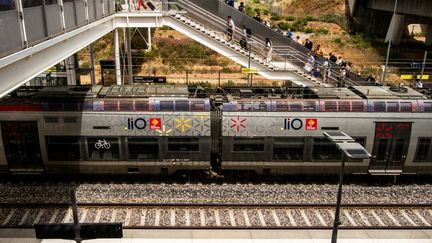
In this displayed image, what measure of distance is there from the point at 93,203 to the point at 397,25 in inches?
1640

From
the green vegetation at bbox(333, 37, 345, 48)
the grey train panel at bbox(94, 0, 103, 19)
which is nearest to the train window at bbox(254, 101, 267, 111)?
the grey train panel at bbox(94, 0, 103, 19)

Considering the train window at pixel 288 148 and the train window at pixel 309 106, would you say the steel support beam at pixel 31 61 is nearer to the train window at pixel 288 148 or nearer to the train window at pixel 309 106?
the train window at pixel 288 148

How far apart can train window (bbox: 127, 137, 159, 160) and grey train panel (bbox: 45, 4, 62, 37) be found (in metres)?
5.70

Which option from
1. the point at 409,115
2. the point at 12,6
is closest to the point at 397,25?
the point at 409,115

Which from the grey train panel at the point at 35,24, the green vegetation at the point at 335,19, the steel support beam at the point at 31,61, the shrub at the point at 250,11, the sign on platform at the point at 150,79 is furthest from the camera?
the shrub at the point at 250,11

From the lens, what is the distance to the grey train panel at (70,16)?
11.9 meters

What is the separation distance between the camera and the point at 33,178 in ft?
54.4

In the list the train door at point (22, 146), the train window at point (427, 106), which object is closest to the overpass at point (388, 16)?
the train window at point (427, 106)

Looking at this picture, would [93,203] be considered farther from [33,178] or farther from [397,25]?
[397,25]

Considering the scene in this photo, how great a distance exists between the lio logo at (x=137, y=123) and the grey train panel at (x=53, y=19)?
16.7 feet

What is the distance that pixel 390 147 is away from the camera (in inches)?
639

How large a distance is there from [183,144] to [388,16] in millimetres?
44866

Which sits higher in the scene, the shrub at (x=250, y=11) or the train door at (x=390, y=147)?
the shrub at (x=250, y=11)

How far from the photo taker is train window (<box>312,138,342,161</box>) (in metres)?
16.0
